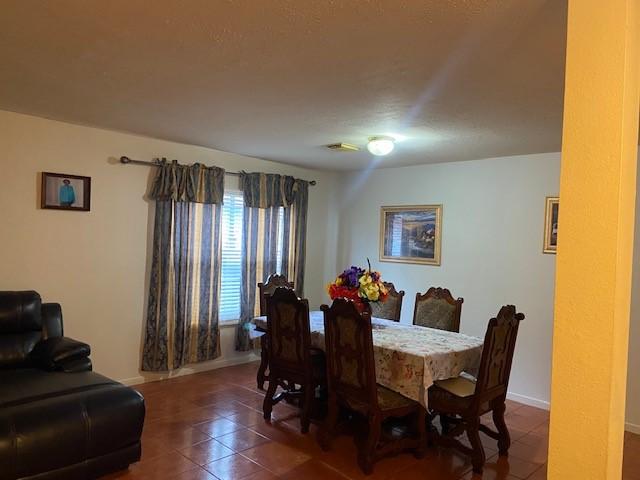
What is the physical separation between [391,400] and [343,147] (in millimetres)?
2353

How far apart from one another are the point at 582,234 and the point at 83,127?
13.1 feet

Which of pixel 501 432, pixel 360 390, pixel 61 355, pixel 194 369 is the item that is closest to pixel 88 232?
pixel 61 355

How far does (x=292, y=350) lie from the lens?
3.54 m

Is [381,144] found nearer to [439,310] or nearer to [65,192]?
[439,310]

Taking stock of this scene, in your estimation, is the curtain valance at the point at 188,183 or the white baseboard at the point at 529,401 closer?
the white baseboard at the point at 529,401

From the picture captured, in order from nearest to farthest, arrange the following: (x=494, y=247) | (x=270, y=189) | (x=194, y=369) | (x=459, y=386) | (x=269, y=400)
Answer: (x=459, y=386) → (x=269, y=400) → (x=494, y=247) → (x=194, y=369) → (x=270, y=189)

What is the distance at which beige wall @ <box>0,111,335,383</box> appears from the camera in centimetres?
370

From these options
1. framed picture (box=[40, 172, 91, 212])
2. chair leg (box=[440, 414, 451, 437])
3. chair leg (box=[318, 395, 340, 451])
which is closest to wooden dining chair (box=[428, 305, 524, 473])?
chair leg (box=[440, 414, 451, 437])

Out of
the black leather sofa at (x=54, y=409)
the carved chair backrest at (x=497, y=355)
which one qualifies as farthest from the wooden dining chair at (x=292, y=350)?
the carved chair backrest at (x=497, y=355)

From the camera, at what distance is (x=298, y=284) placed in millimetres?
5723

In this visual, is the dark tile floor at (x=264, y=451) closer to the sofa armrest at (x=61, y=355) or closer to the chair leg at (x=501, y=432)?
the chair leg at (x=501, y=432)

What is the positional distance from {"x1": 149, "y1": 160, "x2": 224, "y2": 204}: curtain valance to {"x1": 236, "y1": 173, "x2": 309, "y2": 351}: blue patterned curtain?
0.40 m

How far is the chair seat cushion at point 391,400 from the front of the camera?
297 centimetres

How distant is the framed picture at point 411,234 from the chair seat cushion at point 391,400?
2.35m
